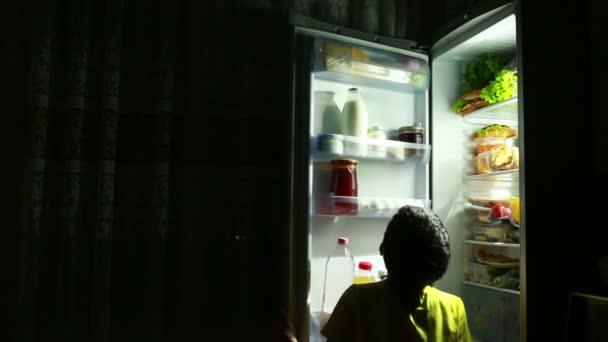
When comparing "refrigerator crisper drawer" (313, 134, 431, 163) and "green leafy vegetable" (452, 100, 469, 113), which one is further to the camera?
"green leafy vegetable" (452, 100, 469, 113)

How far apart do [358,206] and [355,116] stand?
344 mm

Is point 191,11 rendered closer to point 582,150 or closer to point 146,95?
point 146,95

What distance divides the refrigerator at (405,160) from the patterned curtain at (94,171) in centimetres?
47

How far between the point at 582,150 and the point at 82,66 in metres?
1.68

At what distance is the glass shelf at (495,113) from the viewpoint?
1.71 metres

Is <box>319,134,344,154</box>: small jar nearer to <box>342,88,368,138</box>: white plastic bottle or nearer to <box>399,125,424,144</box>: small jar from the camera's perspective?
<box>342,88,368,138</box>: white plastic bottle

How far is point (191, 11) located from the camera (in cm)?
154

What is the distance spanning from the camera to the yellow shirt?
1313 mm

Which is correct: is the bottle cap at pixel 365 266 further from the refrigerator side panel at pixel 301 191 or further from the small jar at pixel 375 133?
the small jar at pixel 375 133

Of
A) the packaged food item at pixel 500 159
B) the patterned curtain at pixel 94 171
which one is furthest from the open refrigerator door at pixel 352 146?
the patterned curtain at pixel 94 171

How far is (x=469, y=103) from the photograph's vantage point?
179 cm

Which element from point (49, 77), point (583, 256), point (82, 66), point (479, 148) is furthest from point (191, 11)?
point (583, 256)

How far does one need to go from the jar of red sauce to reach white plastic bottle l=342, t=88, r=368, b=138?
0.12m

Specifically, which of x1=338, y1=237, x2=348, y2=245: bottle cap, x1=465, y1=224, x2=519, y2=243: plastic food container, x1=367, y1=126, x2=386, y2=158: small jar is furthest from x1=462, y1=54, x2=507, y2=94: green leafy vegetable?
x1=338, y1=237, x2=348, y2=245: bottle cap
